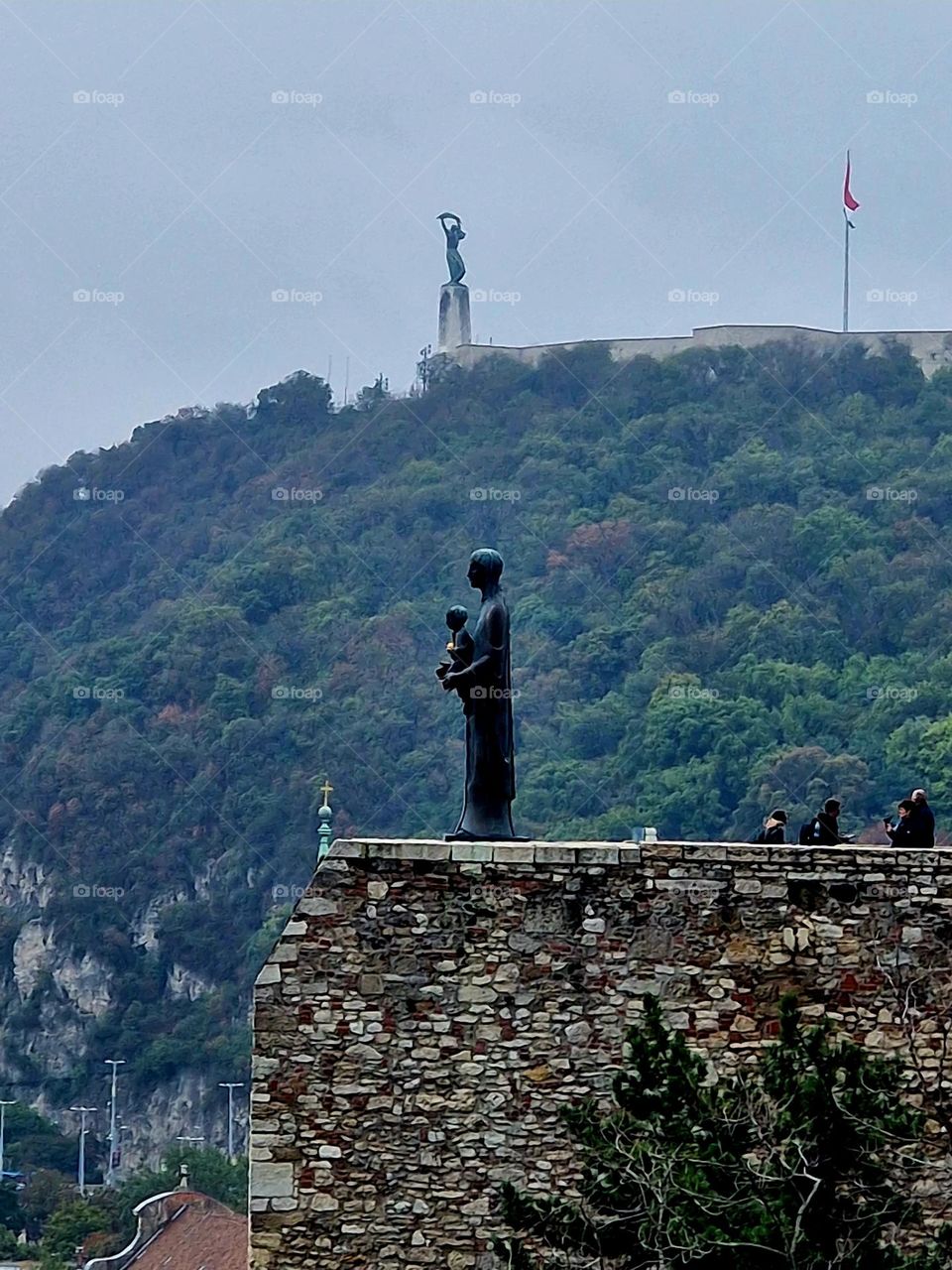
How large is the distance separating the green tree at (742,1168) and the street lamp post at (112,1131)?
78.9 meters

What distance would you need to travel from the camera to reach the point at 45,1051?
351 feet

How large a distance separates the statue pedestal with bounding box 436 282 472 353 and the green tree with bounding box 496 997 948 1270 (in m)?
119

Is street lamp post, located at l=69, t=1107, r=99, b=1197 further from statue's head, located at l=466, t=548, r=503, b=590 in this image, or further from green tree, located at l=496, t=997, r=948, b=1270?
green tree, located at l=496, t=997, r=948, b=1270

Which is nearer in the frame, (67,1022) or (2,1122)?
(2,1122)

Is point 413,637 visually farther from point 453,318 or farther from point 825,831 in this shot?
point 825,831

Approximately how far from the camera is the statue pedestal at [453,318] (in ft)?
425

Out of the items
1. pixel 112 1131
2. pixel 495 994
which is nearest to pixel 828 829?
pixel 495 994

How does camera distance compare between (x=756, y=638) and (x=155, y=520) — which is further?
(x=155, y=520)

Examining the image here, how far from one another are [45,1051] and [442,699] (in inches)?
1023

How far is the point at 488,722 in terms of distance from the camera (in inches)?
545

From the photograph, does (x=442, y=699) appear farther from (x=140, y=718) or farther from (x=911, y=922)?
(x=911, y=922)

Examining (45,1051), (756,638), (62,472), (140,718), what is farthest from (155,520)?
(756,638)

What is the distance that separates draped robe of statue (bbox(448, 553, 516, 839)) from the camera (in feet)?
44.9

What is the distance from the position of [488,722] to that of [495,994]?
1536mm
